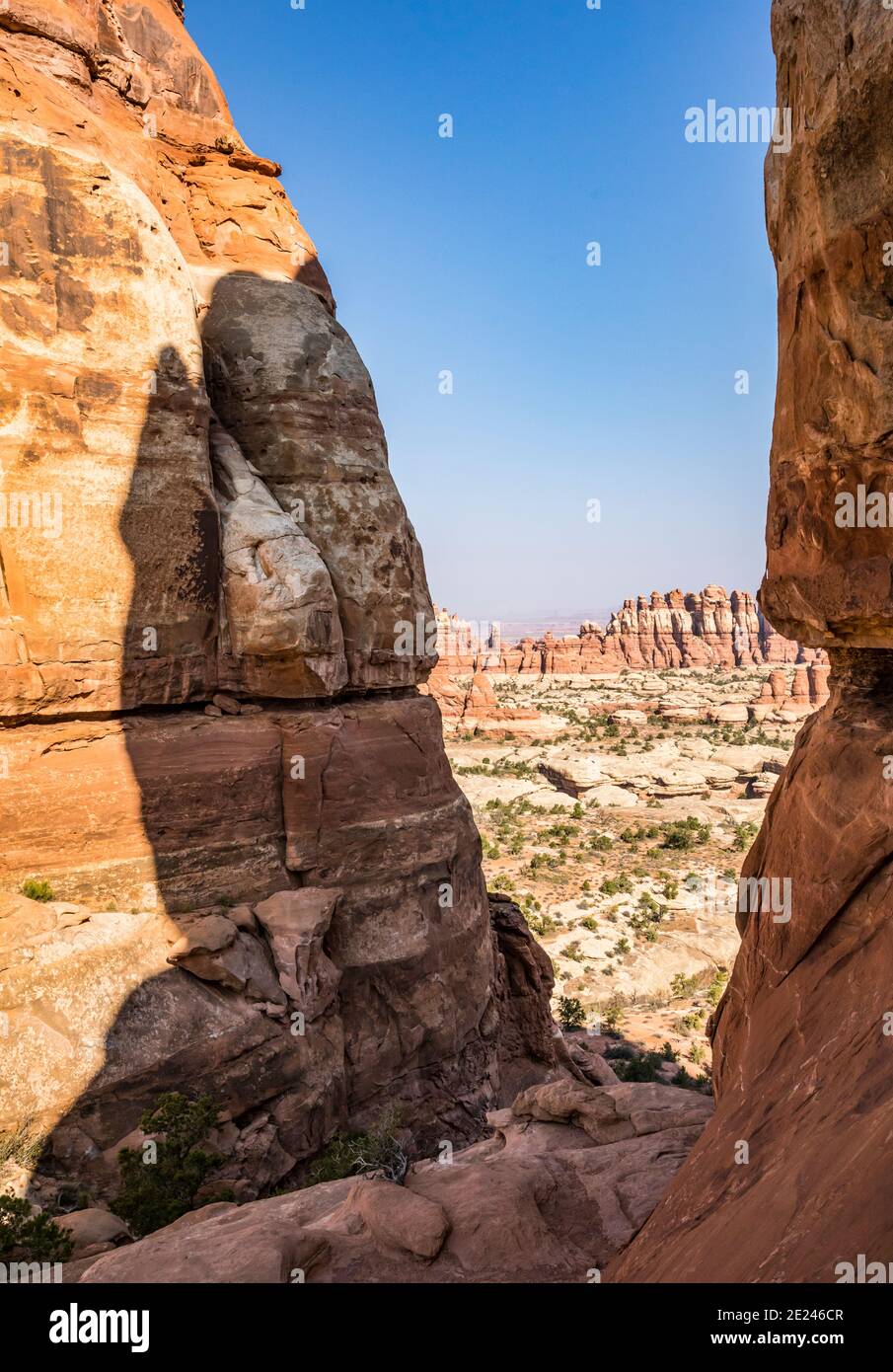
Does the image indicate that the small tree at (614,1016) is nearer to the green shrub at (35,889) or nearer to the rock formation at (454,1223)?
the rock formation at (454,1223)

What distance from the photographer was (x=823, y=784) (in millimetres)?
6422

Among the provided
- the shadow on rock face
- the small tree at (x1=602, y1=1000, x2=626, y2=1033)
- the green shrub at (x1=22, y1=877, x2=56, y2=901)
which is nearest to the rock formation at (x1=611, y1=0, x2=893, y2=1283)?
the shadow on rock face

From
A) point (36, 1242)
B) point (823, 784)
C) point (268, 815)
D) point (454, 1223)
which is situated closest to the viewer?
point (823, 784)

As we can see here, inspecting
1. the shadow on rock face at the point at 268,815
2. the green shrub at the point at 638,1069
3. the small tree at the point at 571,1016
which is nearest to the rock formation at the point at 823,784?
the shadow on rock face at the point at 268,815

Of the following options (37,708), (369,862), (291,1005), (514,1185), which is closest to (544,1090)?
(514,1185)

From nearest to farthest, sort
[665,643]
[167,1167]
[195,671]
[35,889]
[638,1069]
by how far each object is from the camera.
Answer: [167,1167] < [35,889] < [195,671] < [638,1069] < [665,643]

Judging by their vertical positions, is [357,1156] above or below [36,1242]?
below

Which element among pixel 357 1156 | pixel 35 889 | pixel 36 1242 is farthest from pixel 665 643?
pixel 36 1242

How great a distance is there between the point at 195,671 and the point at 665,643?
429 feet

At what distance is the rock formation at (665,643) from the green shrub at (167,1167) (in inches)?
4675

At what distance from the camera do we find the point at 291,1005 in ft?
39.4

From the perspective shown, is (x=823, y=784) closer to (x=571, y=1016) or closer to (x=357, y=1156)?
(x=357, y=1156)

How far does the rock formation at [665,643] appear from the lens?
13075 centimetres

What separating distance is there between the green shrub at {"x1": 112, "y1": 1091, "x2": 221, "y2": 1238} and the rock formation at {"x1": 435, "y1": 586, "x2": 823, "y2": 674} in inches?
4675
